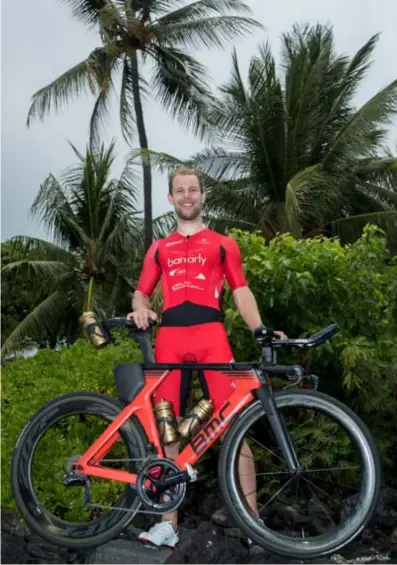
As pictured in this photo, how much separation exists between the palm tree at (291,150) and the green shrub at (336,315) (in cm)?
1152

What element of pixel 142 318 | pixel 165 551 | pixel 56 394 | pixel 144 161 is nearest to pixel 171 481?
pixel 165 551

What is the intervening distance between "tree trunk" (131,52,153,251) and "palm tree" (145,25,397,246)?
114 cm

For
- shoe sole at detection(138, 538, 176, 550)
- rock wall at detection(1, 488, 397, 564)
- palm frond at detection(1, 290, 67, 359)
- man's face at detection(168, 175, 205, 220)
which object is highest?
man's face at detection(168, 175, 205, 220)

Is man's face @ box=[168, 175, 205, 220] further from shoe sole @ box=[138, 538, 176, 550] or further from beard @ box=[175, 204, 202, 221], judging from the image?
shoe sole @ box=[138, 538, 176, 550]

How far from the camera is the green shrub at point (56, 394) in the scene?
19.1 feet

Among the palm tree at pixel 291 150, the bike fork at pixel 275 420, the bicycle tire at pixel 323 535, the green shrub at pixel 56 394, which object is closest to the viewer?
the bicycle tire at pixel 323 535

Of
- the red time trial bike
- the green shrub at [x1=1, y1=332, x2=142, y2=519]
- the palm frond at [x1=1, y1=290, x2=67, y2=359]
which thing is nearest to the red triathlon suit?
the red time trial bike

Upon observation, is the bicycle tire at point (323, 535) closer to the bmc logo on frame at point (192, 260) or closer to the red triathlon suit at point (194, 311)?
the red triathlon suit at point (194, 311)

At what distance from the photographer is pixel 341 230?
20.7m

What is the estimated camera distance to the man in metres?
4.71

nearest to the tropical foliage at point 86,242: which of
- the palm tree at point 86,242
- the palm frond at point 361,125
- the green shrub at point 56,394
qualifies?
the palm tree at point 86,242

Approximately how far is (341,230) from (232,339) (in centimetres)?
1424

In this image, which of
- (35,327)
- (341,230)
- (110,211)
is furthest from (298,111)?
(35,327)

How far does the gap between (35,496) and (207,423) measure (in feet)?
3.22
